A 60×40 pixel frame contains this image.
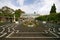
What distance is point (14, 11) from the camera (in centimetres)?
16750

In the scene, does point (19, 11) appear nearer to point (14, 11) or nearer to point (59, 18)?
point (14, 11)

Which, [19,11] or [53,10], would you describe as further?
[19,11]

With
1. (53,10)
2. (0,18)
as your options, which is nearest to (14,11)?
(53,10)

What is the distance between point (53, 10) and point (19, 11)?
→ 4988 centimetres

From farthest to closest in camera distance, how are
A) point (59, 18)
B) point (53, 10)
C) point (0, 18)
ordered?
point (53, 10) < point (0, 18) < point (59, 18)

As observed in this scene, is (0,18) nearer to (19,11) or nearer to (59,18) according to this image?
(59,18)

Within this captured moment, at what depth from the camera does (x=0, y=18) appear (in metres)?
92.2

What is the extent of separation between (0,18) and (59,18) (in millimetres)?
32953

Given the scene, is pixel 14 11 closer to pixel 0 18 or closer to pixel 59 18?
pixel 0 18

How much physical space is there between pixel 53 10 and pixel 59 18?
51.1 metres

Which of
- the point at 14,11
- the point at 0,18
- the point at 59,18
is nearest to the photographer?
the point at 59,18

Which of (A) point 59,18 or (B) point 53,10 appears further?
(B) point 53,10

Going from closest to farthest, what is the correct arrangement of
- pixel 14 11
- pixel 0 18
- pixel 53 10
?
pixel 0 18 → pixel 53 10 → pixel 14 11

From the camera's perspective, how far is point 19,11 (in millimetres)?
168250
